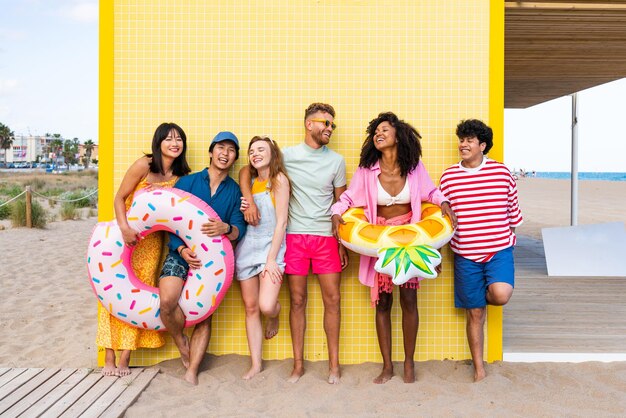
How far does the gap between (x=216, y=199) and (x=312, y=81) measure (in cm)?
105

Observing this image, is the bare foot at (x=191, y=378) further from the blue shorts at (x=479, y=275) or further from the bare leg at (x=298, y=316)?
the blue shorts at (x=479, y=275)

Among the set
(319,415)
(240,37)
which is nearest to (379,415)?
(319,415)

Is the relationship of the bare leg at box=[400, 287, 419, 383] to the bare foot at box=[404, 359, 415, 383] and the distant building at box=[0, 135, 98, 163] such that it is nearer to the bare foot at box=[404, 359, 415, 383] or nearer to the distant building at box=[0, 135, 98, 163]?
the bare foot at box=[404, 359, 415, 383]

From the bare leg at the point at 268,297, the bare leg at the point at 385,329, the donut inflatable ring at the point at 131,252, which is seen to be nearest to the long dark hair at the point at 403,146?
the bare leg at the point at 385,329

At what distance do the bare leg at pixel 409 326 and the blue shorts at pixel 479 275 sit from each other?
32 centimetres

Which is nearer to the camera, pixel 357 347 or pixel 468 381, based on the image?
pixel 468 381

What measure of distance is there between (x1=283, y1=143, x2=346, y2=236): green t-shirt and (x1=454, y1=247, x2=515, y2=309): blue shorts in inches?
34.2

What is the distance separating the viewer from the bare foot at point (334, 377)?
3379mm

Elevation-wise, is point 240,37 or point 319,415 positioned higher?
point 240,37

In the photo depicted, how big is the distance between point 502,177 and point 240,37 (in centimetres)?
194

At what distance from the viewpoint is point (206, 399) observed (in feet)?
10.2

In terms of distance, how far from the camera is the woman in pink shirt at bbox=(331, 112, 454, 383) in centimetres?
336

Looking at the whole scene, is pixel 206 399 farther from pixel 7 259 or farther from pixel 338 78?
pixel 7 259

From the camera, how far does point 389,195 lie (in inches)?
133
